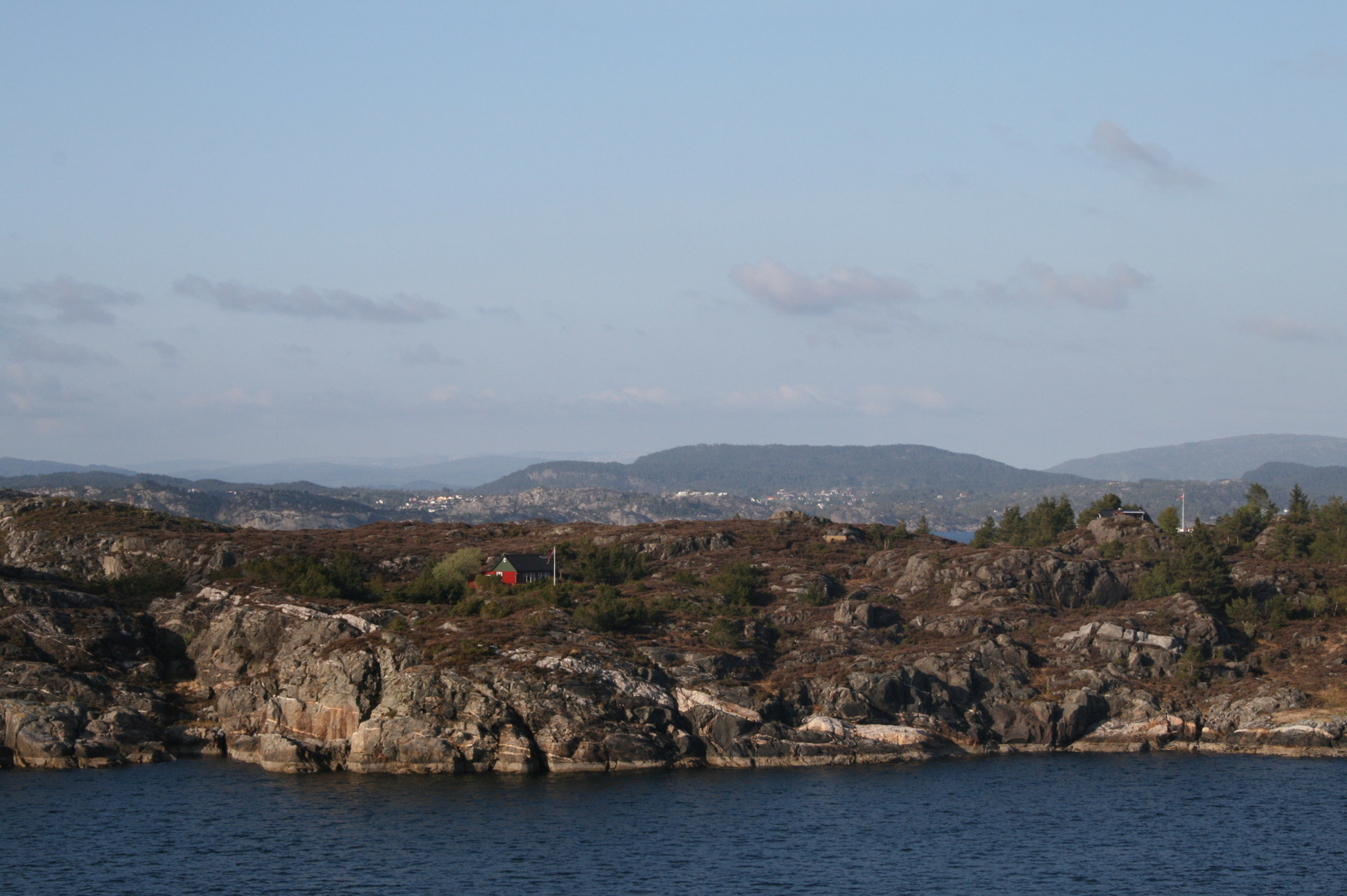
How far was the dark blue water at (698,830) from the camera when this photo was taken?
194 feet

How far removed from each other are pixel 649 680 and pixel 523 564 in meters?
32.5

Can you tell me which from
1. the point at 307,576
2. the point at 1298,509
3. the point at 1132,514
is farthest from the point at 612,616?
the point at 1298,509

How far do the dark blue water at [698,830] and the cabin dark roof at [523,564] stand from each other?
36.3 metres

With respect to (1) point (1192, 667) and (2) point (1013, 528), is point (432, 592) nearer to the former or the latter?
(1) point (1192, 667)

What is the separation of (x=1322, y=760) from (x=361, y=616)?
72.5m

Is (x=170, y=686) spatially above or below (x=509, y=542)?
below

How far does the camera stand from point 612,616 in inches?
3873

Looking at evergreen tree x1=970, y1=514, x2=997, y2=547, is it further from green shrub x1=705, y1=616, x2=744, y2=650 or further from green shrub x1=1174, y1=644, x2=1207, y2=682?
green shrub x1=705, y1=616, x2=744, y2=650

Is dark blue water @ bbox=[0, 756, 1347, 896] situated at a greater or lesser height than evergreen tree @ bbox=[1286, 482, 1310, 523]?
lesser

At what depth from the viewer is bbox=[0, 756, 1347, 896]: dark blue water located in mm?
59219

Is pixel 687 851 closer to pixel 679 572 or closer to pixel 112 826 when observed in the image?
pixel 112 826

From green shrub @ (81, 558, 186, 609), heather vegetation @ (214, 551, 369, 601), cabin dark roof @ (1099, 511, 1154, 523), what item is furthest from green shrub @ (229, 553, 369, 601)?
cabin dark roof @ (1099, 511, 1154, 523)

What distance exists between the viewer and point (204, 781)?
258ft

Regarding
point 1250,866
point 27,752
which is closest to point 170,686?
point 27,752
